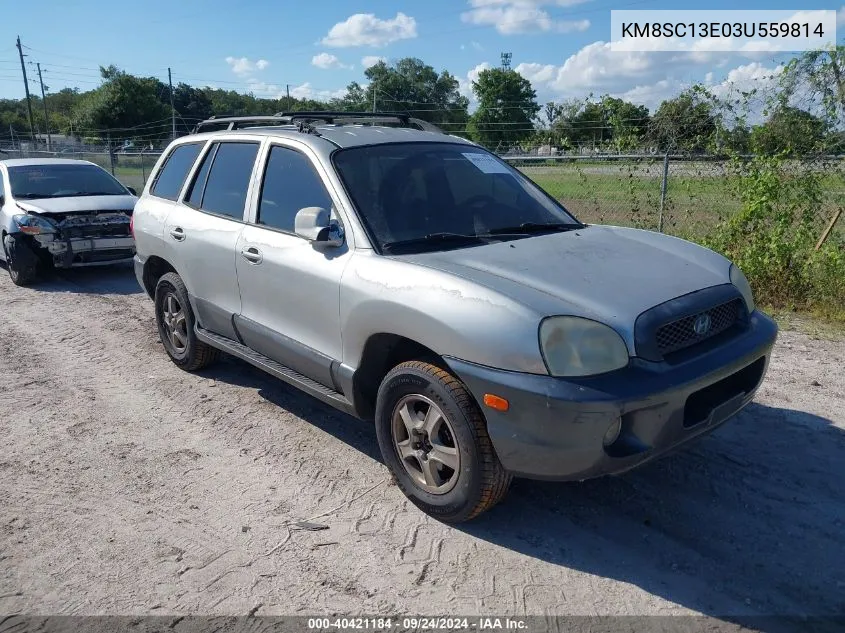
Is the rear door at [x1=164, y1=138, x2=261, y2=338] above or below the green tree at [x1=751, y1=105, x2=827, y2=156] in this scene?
below

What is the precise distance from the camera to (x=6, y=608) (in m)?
2.86

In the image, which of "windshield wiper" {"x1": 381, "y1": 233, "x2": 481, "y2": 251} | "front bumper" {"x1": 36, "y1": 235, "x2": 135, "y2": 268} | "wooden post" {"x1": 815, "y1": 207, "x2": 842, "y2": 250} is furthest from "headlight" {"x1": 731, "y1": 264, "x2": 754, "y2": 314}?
"front bumper" {"x1": 36, "y1": 235, "x2": 135, "y2": 268}

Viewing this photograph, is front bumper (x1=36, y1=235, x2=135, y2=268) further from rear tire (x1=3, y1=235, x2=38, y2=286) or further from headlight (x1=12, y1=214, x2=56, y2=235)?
rear tire (x1=3, y1=235, x2=38, y2=286)

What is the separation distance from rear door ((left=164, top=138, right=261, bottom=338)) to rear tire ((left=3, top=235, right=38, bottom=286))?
15.5 ft

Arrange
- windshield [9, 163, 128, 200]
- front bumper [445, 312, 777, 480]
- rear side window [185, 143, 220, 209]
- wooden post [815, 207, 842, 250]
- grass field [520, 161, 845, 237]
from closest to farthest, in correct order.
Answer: front bumper [445, 312, 777, 480], rear side window [185, 143, 220, 209], wooden post [815, 207, 842, 250], grass field [520, 161, 845, 237], windshield [9, 163, 128, 200]

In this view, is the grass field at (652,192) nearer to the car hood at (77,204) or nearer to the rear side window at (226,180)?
the rear side window at (226,180)

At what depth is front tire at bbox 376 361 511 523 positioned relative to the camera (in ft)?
10.2

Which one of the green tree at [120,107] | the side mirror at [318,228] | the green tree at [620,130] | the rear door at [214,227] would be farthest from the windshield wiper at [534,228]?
the green tree at [120,107]

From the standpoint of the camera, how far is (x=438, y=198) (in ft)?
13.2

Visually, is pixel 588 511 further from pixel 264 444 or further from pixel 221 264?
pixel 221 264

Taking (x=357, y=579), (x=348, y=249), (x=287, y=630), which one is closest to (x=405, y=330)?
(x=348, y=249)

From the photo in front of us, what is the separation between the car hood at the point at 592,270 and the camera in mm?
3020

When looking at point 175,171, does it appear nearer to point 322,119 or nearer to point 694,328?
point 322,119

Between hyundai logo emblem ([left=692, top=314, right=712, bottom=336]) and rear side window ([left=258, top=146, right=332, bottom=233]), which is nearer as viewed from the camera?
hyundai logo emblem ([left=692, top=314, right=712, bottom=336])
